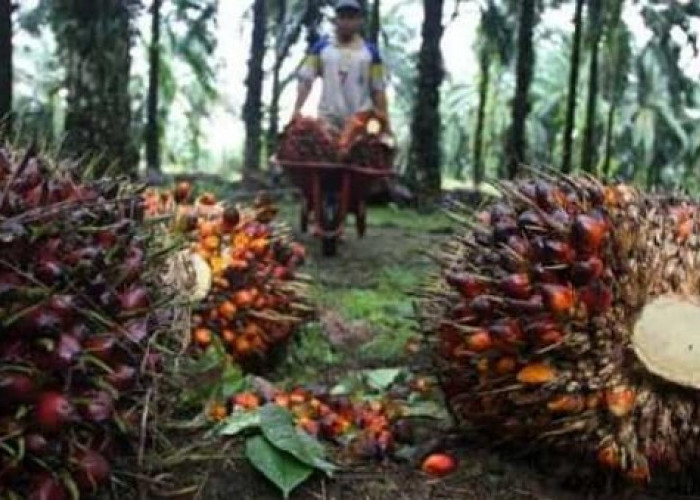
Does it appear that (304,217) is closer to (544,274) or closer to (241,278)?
(241,278)

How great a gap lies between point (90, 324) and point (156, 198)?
2230 millimetres

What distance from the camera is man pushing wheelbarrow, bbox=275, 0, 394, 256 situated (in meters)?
8.66

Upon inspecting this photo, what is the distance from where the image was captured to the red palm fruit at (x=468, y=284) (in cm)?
326

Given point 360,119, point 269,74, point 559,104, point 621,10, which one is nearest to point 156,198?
point 360,119

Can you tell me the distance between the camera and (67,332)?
2311 millimetres

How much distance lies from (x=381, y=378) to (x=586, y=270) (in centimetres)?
141

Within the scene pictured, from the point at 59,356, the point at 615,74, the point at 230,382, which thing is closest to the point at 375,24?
the point at 615,74

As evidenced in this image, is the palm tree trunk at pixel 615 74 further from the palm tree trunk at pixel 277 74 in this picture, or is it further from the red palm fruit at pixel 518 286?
the red palm fruit at pixel 518 286

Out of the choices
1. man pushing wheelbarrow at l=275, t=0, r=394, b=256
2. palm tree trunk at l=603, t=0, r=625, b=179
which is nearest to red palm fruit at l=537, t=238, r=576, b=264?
man pushing wheelbarrow at l=275, t=0, r=394, b=256

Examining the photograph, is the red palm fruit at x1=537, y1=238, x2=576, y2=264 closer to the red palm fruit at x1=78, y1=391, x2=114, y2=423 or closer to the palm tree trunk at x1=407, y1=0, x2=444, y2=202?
the red palm fruit at x1=78, y1=391, x2=114, y2=423

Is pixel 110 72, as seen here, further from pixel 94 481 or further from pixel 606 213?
pixel 94 481

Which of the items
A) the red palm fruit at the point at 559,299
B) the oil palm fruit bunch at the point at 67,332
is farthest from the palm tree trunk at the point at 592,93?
the oil palm fruit bunch at the point at 67,332

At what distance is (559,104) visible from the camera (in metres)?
41.9

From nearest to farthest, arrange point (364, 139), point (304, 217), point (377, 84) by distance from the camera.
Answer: point (364, 139), point (377, 84), point (304, 217)
